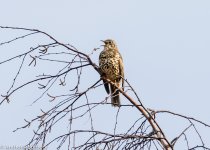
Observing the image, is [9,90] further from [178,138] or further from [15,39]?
[178,138]

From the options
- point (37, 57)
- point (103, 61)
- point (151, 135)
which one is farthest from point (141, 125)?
point (103, 61)

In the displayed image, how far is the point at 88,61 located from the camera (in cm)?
369

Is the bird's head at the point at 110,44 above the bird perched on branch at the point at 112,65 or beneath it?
above

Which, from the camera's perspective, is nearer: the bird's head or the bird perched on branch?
the bird perched on branch

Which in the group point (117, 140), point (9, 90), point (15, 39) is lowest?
point (117, 140)

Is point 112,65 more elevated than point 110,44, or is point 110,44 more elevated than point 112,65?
point 110,44

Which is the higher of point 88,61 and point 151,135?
point 88,61

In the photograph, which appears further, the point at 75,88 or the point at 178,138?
the point at 75,88

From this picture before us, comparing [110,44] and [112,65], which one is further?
[110,44]

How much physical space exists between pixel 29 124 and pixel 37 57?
0.50m

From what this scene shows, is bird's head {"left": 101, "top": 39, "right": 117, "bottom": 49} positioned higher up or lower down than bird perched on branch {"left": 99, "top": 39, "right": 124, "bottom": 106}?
higher up

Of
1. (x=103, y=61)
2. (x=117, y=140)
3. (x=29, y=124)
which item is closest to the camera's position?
(x=117, y=140)

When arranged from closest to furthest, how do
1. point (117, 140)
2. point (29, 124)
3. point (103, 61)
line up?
point (117, 140), point (29, 124), point (103, 61)

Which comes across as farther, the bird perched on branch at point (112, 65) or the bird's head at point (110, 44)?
the bird's head at point (110, 44)
